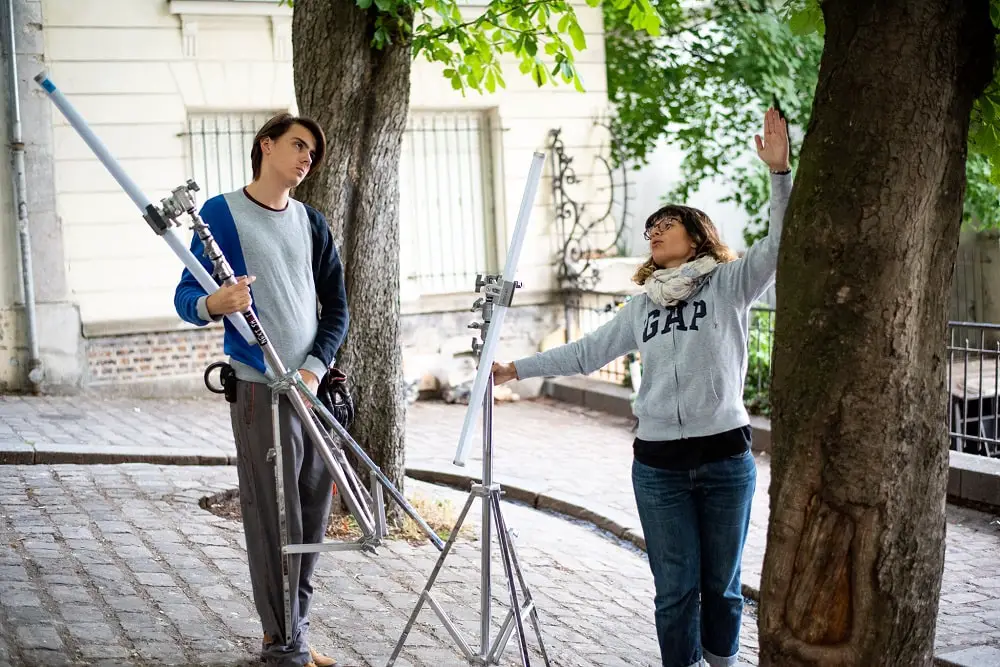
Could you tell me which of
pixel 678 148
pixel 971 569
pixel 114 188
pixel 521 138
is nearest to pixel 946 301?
pixel 971 569

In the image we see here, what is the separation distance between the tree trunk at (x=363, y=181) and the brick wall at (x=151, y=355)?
5631mm

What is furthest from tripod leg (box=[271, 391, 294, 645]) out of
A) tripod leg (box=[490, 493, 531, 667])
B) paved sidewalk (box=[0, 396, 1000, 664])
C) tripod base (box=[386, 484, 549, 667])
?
paved sidewalk (box=[0, 396, 1000, 664])

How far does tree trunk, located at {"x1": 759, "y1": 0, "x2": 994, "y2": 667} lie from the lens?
115 inches

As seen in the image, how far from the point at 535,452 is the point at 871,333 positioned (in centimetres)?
715

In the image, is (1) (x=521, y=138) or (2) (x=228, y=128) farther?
(1) (x=521, y=138)

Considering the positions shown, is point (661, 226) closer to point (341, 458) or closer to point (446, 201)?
point (341, 458)

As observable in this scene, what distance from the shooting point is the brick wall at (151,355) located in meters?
11.5

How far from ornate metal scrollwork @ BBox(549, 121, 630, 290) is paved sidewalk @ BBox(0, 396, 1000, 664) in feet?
5.61

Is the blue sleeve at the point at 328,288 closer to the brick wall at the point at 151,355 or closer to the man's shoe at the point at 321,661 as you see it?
the man's shoe at the point at 321,661

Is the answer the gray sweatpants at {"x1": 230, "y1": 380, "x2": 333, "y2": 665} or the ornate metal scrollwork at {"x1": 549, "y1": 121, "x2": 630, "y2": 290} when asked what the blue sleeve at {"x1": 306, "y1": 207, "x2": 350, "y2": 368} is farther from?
the ornate metal scrollwork at {"x1": 549, "y1": 121, "x2": 630, "y2": 290}

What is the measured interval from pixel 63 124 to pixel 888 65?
390 inches

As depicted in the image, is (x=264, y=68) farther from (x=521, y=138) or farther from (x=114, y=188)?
(x=521, y=138)

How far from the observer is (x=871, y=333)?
297cm

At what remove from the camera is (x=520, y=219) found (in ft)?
11.9
